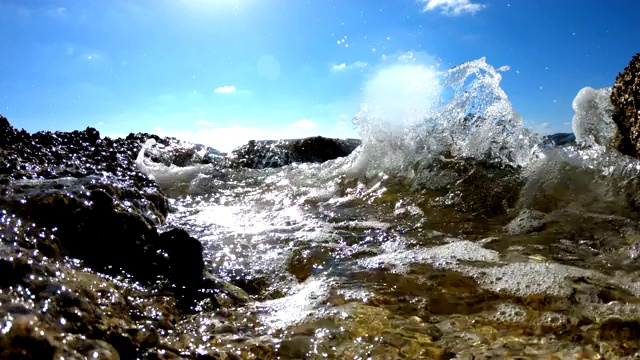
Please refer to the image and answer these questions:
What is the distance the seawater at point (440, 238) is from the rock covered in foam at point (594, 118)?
0.02 m

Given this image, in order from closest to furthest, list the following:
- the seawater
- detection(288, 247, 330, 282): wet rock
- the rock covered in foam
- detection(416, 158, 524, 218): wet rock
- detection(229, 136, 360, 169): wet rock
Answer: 1. the seawater
2. detection(288, 247, 330, 282): wet rock
3. detection(416, 158, 524, 218): wet rock
4. the rock covered in foam
5. detection(229, 136, 360, 169): wet rock

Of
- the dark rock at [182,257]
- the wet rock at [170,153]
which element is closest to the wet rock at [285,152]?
the wet rock at [170,153]

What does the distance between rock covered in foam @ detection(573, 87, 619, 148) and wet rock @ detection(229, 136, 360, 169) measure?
6784 millimetres

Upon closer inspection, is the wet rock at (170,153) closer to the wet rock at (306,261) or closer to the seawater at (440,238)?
the seawater at (440,238)

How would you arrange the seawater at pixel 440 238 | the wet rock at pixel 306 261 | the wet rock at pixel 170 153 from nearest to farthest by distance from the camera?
the seawater at pixel 440 238
the wet rock at pixel 306 261
the wet rock at pixel 170 153

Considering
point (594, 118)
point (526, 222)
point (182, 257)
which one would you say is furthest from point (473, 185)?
point (182, 257)

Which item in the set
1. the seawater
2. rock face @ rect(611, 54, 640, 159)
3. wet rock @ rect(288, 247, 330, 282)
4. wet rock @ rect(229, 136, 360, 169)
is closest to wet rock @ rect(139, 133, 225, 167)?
wet rock @ rect(229, 136, 360, 169)

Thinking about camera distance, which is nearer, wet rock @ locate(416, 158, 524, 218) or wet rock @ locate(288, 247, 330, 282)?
wet rock @ locate(288, 247, 330, 282)

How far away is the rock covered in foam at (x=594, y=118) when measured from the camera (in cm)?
532

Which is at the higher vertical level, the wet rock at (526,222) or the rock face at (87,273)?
the rock face at (87,273)

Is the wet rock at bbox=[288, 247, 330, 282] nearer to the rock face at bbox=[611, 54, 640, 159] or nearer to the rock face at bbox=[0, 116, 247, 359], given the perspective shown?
the rock face at bbox=[0, 116, 247, 359]

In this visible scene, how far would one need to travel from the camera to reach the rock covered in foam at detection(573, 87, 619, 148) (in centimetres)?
532

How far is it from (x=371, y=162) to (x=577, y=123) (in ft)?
9.83

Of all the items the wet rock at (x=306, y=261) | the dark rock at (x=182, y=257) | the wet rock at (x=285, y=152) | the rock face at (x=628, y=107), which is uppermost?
the wet rock at (x=285, y=152)
